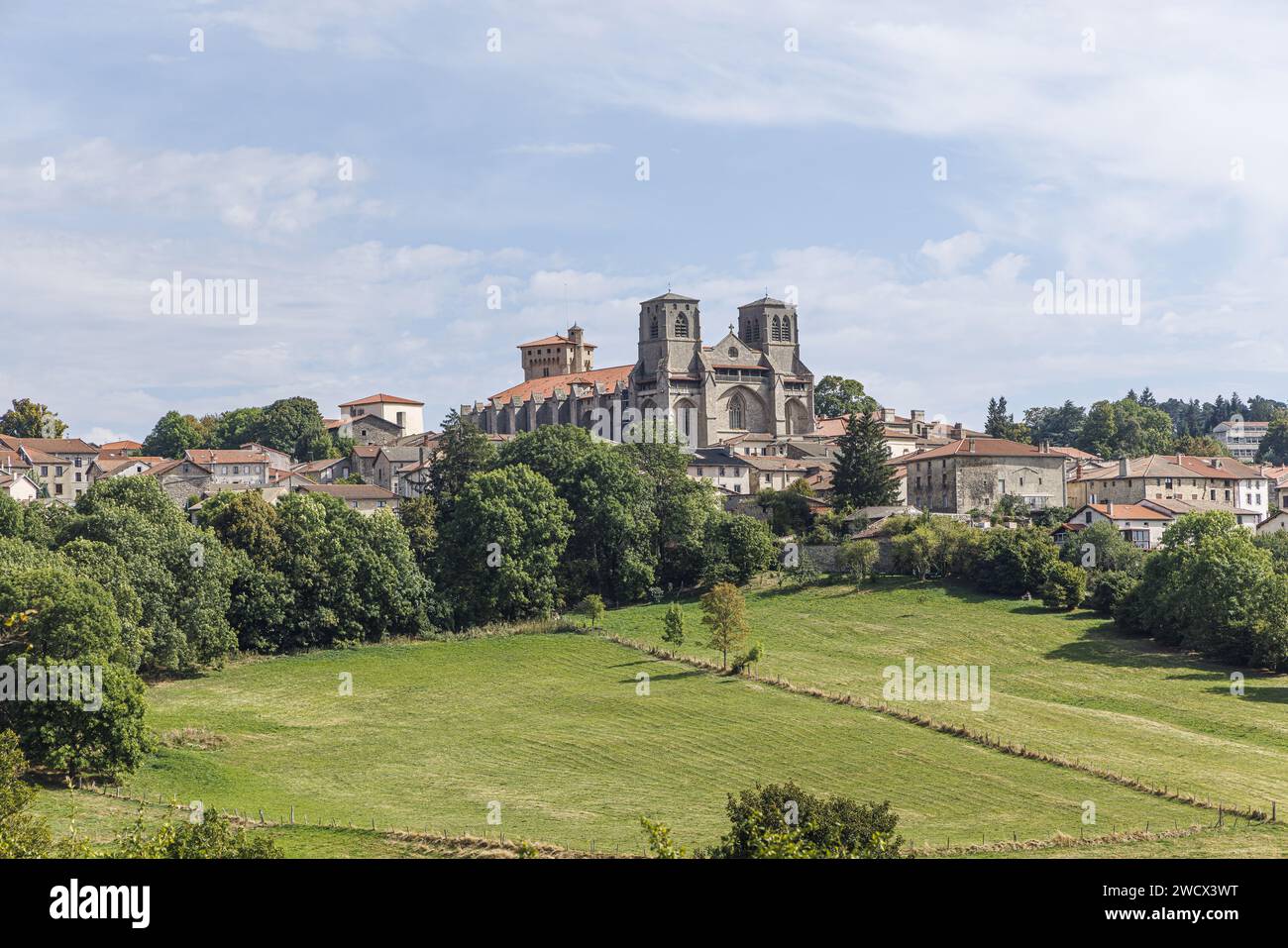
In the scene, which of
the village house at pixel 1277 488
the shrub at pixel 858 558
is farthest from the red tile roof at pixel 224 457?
the village house at pixel 1277 488

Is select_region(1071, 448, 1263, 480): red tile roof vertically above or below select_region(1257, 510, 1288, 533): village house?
above

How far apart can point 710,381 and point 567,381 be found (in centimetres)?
2899

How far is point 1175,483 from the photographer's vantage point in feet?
344

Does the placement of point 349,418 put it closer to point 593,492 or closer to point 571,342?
point 571,342

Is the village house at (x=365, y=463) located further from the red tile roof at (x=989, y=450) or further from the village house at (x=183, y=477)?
the red tile roof at (x=989, y=450)

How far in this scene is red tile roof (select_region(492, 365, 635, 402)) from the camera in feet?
491

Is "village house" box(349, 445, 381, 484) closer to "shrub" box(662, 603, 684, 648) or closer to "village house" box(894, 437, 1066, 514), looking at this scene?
"village house" box(894, 437, 1066, 514)

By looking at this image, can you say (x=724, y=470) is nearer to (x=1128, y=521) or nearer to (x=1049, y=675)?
(x=1128, y=521)

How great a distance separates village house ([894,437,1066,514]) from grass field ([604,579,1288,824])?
63.6ft

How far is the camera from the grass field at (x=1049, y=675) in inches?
2012

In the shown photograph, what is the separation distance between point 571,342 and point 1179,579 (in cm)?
12045

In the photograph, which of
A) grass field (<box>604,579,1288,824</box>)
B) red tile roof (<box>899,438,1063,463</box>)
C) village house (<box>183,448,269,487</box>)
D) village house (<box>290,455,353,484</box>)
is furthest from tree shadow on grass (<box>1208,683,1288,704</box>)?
village house (<box>290,455,353,484</box>)

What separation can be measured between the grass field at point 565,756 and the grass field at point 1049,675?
3.67m
